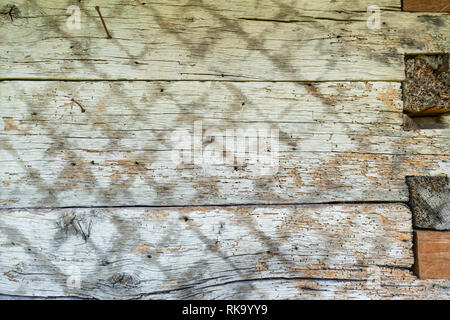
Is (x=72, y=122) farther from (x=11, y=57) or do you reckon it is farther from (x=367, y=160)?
(x=367, y=160)

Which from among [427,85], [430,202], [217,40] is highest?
[217,40]

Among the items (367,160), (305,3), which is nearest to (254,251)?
(367,160)

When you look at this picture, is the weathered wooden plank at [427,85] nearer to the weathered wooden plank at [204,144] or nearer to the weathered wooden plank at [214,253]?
the weathered wooden plank at [204,144]

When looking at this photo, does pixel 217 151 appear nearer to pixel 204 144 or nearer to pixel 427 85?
pixel 204 144

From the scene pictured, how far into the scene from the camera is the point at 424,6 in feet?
2.66

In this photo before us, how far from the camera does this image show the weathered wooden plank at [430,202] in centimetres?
78

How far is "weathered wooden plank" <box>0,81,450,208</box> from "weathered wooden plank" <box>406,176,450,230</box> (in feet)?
0.09

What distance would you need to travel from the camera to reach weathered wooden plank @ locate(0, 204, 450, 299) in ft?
2.51

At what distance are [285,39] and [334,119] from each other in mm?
249

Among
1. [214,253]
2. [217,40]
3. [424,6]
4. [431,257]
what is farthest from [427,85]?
[214,253]

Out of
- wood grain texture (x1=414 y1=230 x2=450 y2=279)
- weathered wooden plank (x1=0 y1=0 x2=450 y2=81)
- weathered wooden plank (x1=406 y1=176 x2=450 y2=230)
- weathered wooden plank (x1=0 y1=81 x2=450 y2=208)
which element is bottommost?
wood grain texture (x1=414 y1=230 x2=450 y2=279)

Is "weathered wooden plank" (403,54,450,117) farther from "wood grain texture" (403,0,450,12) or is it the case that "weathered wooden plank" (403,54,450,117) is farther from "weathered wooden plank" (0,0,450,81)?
"wood grain texture" (403,0,450,12)

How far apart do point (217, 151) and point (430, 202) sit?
1.85ft

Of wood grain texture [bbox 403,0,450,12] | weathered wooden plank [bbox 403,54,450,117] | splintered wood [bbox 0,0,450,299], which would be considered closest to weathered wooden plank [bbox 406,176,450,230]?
splintered wood [bbox 0,0,450,299]
